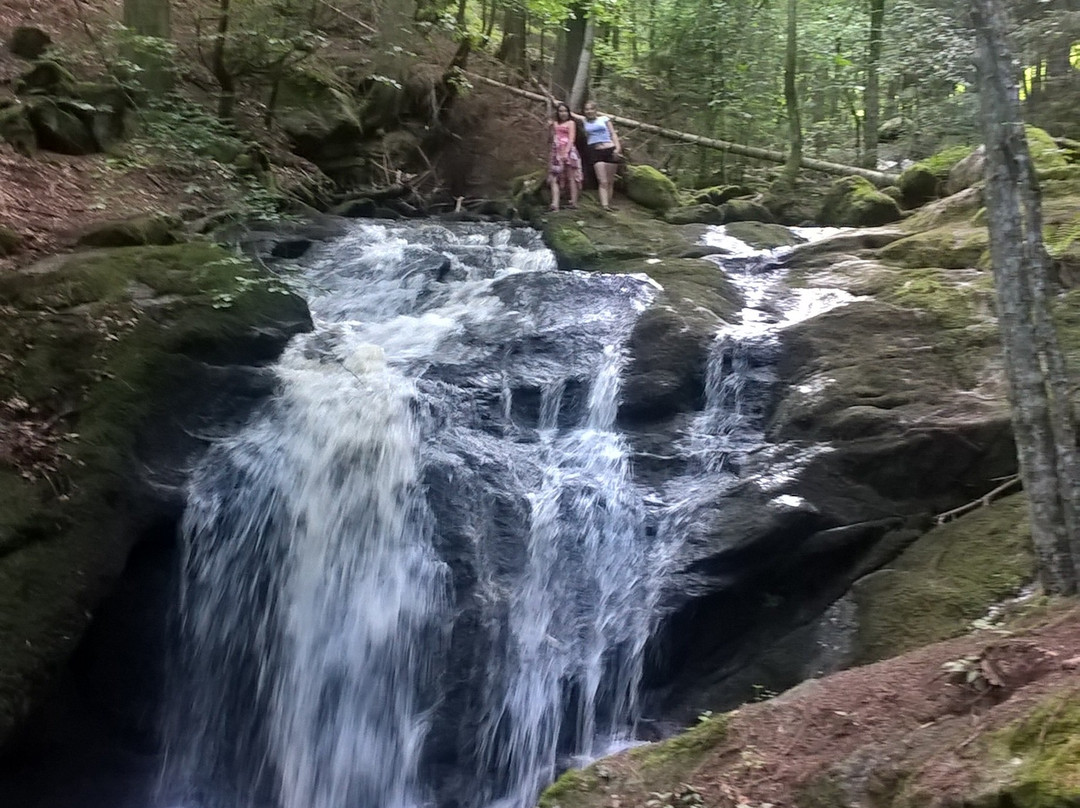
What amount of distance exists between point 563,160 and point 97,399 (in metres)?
8.23

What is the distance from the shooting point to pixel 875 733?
3883 millimetres

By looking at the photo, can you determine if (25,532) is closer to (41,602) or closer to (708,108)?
(41,602)

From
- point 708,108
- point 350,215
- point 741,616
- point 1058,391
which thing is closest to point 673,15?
point 708,108

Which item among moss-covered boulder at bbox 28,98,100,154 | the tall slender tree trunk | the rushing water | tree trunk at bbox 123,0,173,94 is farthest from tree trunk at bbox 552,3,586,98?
the rushing water

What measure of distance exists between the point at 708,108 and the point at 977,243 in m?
10.2

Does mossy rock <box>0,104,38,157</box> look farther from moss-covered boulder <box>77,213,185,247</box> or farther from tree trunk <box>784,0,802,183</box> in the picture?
tree trunk <box>784,0,802,183</box>

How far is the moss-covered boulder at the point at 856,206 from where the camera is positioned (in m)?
13.0

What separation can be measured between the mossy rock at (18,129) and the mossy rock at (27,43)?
6.53 feet

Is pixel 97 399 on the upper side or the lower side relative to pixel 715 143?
lower

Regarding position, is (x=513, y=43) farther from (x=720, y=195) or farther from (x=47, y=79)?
(x=47, y=79)

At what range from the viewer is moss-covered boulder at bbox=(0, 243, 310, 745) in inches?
248

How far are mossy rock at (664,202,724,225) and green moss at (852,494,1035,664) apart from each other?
8415 millimetres

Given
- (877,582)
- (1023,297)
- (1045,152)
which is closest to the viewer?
(1023,297)

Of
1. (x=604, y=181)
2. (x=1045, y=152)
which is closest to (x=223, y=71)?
(x=604, y=181)
